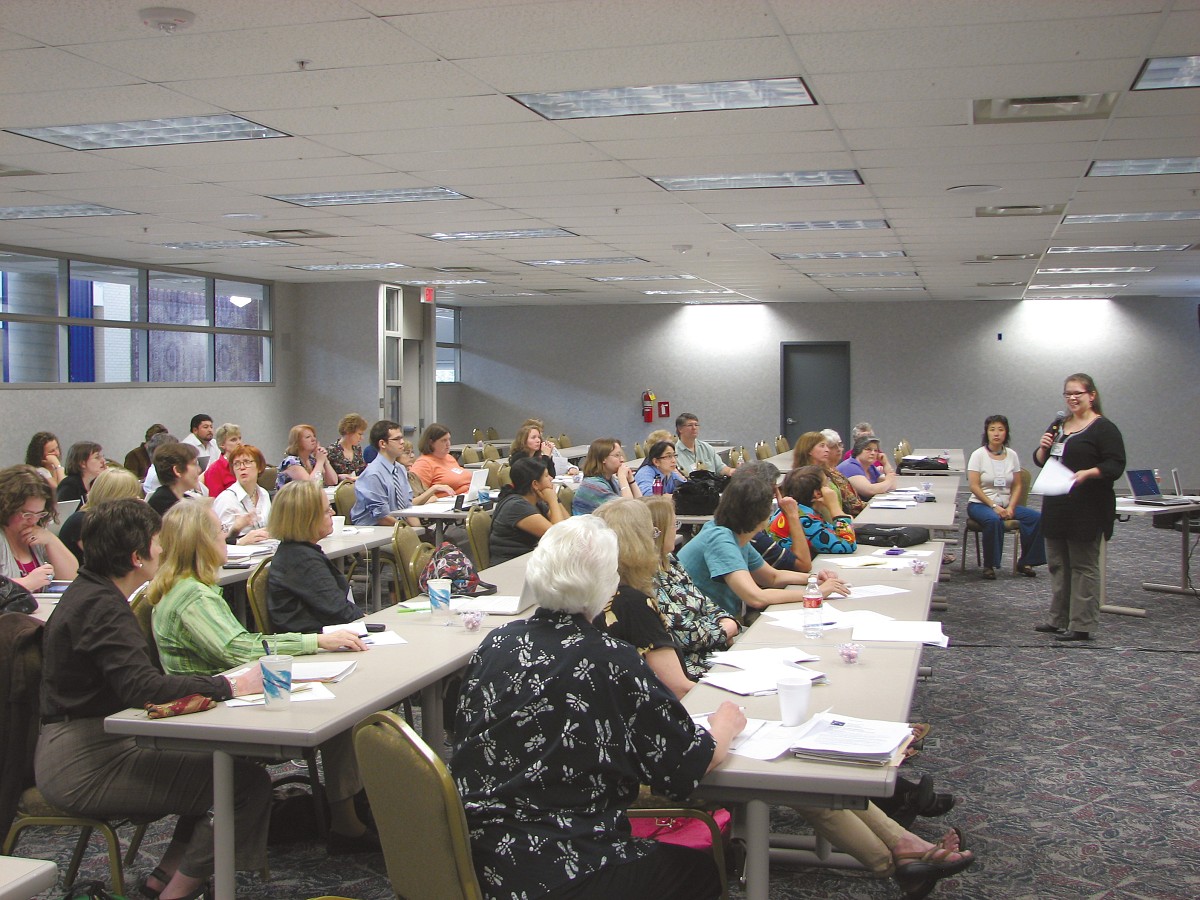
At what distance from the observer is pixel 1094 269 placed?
1262 cm

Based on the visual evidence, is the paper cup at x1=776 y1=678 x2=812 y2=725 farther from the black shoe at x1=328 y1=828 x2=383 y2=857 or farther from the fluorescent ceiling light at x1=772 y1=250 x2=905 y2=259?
the fluorescent ceiling light at x1=772 y1=250 x2=905 y2=259

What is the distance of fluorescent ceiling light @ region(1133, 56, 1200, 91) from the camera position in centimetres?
432

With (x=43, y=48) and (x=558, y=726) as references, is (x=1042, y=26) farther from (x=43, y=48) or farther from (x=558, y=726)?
(x=43, y=48)

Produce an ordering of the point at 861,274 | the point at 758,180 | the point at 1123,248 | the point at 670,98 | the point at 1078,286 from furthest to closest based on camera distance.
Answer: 1. the point at 1078,286
2. the point at 861,274
3. the point at 1123,248
4. the point at 758,180
5. the point at 670,98

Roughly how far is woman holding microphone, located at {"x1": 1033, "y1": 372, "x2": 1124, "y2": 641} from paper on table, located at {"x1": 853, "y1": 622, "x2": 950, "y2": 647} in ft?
10.2

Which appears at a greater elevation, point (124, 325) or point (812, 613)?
point (124, 325)

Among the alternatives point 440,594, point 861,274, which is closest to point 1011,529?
point 861,274

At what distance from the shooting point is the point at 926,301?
18.1 m

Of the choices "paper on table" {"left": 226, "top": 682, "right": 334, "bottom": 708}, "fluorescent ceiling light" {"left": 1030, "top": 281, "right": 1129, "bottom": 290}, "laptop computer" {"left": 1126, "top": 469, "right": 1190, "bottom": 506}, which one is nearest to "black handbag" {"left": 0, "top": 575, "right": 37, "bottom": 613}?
"paper on table" {"left": 226, "top": 682, "right": 334, "bottom": 708}

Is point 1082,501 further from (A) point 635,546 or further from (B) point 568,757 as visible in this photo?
(B) point 568,757

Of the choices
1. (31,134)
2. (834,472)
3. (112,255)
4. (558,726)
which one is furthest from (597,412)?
(558,726)

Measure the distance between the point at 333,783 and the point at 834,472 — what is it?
4982 millimetres

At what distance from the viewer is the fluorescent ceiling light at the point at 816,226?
8867 millimetres

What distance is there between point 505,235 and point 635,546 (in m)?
6.76
